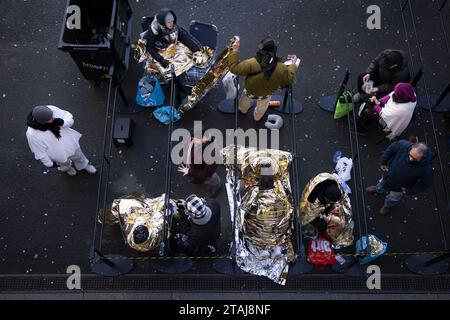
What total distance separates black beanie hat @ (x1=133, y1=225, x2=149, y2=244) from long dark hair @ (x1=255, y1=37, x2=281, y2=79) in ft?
8.96

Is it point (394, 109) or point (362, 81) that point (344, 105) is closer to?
point (362, 81)

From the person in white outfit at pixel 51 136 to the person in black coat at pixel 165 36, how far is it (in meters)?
1.78

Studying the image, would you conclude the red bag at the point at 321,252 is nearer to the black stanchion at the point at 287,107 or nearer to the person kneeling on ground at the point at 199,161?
the person kneeling on ground at the point at 199,161

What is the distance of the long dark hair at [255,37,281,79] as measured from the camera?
17.9 feet

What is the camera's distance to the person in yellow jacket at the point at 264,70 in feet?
18.4

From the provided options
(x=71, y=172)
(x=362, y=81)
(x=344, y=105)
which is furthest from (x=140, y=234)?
(x=362, y=81)

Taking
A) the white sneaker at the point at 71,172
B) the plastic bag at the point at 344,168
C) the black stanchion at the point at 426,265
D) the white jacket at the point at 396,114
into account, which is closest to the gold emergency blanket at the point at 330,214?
the plastic bag at the point at 344,168

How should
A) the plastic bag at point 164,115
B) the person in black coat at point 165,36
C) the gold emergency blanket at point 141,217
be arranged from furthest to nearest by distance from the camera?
the plastic bag at point 164,115 < the person in black coat at point 165,36 < the gold emergency blanket at point 141,217

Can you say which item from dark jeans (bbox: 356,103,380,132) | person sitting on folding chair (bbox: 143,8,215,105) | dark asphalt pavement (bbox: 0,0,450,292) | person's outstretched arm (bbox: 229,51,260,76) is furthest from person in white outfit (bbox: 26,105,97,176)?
dark jeans (bbox: 356,103,380,132)

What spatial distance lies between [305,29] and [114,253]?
5.53 metres

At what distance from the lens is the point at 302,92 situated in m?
7.54

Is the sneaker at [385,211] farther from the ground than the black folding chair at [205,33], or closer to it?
closer to it

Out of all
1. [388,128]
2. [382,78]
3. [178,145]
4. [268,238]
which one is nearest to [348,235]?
[268,238]

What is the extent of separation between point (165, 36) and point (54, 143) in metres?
2.42
